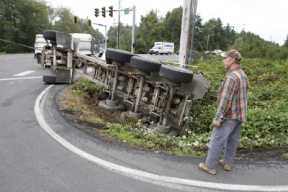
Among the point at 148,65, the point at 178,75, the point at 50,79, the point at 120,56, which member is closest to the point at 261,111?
the point at 178,75

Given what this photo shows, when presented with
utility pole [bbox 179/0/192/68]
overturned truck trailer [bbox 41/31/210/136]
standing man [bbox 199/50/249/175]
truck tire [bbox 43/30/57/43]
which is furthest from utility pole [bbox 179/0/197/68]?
standing man [bbox 199/50/249/175]

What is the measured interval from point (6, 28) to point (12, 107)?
134 ft

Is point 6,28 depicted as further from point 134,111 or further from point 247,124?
point 247,124

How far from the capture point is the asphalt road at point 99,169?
11.3ft

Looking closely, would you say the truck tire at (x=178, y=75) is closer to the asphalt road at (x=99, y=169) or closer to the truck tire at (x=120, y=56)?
the asphalt road at (x=99, y=169)

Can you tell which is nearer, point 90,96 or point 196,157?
point 196,157

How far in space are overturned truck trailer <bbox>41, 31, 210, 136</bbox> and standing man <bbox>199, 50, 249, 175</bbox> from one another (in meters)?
2.10

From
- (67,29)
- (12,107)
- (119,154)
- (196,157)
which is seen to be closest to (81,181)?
(119,154)

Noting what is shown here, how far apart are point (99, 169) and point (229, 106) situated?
2101 mm

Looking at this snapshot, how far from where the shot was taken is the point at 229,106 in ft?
12.2

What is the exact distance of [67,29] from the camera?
246 feet

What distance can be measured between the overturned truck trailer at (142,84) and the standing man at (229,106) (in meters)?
2.10

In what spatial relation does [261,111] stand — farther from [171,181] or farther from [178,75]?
[171,181]

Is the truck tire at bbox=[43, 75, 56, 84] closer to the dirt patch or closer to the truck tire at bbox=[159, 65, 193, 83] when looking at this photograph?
the dirt patch
